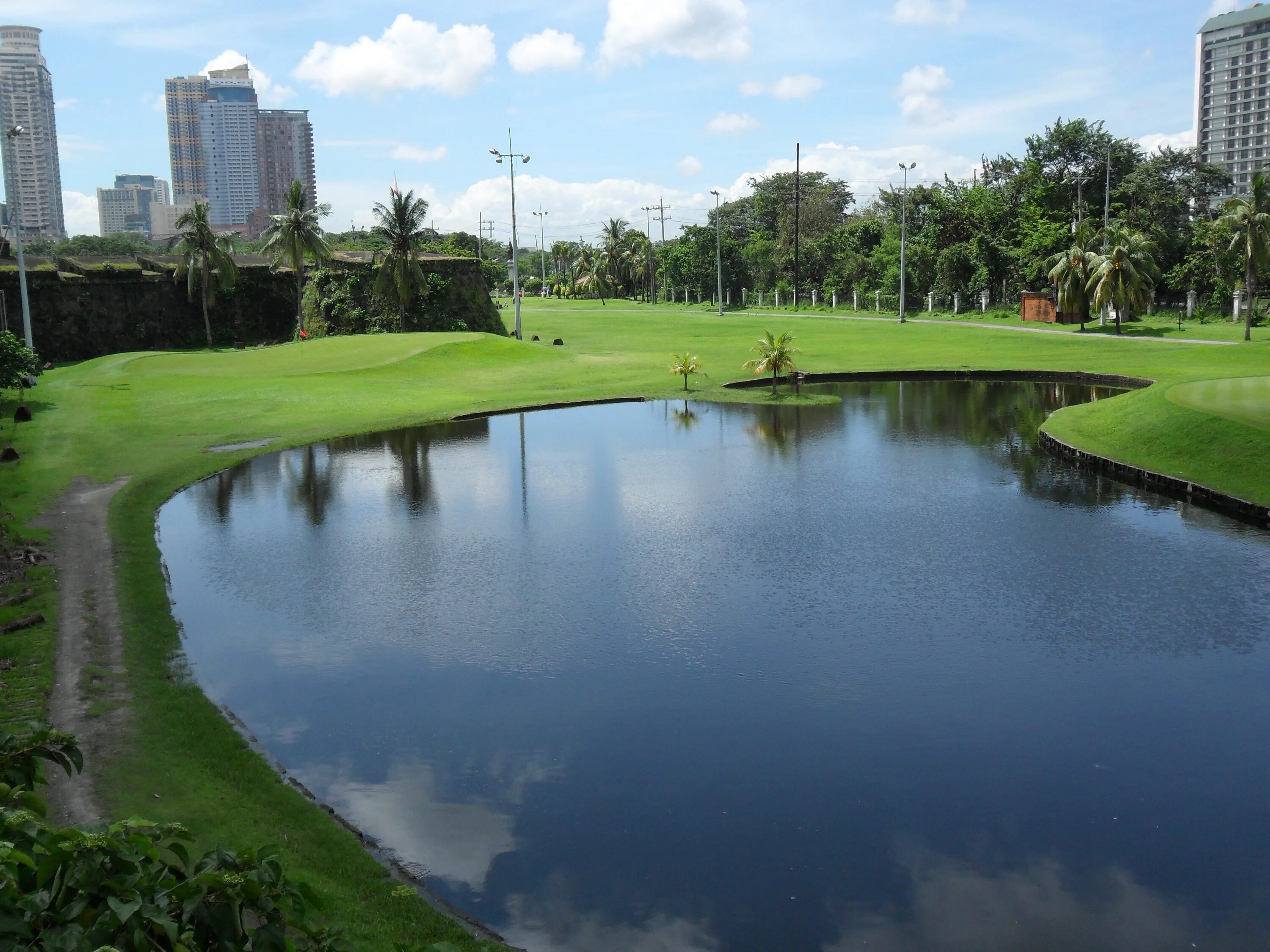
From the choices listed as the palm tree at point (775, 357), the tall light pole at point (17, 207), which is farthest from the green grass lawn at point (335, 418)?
the tall light pole at point (17, 207)

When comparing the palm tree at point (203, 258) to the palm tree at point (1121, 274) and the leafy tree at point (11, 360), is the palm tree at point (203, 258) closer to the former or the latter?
the leafy tree at point (11, 360)

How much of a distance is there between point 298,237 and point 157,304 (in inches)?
351

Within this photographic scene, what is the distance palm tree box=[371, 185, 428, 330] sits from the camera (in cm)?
5803

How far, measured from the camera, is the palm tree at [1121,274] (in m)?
49.6

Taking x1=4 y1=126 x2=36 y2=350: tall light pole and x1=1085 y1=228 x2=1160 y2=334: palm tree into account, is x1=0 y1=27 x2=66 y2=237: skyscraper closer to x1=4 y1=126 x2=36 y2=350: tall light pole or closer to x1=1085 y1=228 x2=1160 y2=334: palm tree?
x1=4 y1=126 x2=36 y2=350: tall light pole

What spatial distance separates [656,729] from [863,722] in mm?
2112

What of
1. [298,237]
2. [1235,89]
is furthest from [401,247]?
[1235,89]

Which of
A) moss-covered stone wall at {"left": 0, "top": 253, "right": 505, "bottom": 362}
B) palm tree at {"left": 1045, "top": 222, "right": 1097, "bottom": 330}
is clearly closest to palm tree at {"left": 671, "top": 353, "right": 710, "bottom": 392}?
palm tree at {"left": 1045, "top": 222, "right": 1097, "bottom": 330}

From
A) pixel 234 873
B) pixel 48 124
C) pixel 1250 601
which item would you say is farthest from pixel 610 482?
pixel 48 124

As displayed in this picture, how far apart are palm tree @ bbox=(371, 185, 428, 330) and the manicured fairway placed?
40703 millimetres

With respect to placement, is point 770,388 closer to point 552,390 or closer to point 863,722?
point 552,390

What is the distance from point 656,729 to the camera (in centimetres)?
1099

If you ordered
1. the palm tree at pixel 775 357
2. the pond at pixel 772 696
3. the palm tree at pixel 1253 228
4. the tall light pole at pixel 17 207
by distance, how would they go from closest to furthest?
the pond at pixel 772 696 < the tall light pole at pixel 17 207 < the palm tree at pixel 775 357 < the palm tree at pixel 1253 228

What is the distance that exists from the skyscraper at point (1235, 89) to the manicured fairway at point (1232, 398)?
575 ft
